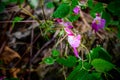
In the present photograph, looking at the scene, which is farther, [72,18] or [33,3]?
[33,3]

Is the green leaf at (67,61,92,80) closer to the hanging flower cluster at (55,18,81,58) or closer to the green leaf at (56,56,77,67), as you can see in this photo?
the green leaf at (56,56,77,67)

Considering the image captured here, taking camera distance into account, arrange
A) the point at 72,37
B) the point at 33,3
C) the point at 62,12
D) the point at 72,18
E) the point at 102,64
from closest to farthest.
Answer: the point at 102,64
the point at 62,12
the point at 72,18
the point at 72,37
the point at 33,3

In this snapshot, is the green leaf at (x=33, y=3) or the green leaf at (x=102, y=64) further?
the green leaf at (x=33, y=3)

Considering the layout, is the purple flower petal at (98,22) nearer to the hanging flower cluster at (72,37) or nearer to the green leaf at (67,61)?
the hanging flower cluster at (72,37)

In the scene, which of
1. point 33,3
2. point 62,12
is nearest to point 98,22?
point 62,12

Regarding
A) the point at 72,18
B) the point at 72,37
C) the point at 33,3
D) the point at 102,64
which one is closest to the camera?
the point at 102,64

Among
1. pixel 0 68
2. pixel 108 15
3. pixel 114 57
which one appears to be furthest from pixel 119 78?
pixel 0 68

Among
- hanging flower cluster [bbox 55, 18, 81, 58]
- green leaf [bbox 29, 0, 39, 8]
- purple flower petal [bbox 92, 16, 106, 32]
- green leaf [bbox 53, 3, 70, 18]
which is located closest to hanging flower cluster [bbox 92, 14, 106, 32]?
purple flower petal [bbox 92, 16, 106, 32]

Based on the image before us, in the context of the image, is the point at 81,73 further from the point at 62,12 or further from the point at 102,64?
the point at 62,12

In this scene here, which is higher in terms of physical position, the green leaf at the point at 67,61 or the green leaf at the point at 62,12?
the green leaf at the point at 62,12

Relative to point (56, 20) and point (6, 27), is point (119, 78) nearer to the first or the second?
point (56, 20)

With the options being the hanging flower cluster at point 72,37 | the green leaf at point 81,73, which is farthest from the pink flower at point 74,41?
the green leaf at point 81,73

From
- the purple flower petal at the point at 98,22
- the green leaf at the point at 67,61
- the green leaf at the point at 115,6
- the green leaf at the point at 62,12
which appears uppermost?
the green leaf at the point at 115,6
